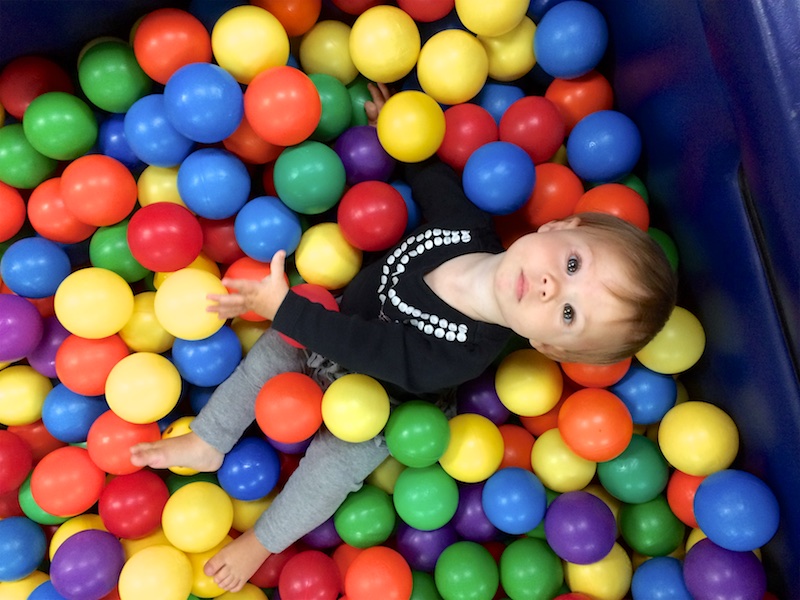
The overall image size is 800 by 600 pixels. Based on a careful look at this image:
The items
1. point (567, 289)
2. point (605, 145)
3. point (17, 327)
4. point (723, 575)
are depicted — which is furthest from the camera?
point (605, 145)

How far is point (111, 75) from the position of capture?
4.18 ft

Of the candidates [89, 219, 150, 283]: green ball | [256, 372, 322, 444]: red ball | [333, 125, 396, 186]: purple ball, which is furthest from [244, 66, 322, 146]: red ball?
[256, 372, 322, 444]: red ball

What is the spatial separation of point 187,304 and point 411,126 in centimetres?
50

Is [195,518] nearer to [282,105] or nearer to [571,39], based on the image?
[282,105]

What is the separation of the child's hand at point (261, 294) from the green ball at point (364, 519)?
41 centimetres

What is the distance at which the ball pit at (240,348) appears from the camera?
1.21 metres

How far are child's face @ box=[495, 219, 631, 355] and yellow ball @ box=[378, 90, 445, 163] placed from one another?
0.32 m

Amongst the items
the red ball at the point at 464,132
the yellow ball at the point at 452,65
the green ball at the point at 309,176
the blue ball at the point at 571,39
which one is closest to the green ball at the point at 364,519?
the green ball at the point at 309,176

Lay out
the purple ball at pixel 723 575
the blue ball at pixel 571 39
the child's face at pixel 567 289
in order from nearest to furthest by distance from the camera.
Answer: the child's face at pixel 567 289 → the purple ball at pixel 723 575 → the blue ball at pixel 571 39

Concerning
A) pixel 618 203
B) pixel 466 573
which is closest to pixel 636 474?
pixel 466 573

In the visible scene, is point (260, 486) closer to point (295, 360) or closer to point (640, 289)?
point (295, 360)

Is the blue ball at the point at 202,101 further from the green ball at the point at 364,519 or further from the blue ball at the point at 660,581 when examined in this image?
the blue ball at the point at 660,581

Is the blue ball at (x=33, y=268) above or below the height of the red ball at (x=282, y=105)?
below

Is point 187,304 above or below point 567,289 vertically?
above
